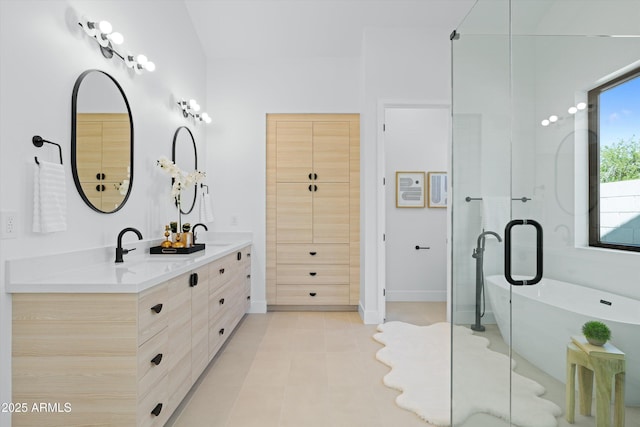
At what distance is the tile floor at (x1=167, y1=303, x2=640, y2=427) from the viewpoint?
1987 mm

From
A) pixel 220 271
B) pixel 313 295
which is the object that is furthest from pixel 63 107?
pixel 313 295

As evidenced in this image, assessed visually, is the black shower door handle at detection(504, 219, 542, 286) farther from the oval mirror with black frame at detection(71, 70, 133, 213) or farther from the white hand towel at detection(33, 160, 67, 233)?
the oval mirror with black frame at detection(71, 70, 133, 213)

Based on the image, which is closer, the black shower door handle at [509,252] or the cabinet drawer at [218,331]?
the black shower door handle at [509,252]

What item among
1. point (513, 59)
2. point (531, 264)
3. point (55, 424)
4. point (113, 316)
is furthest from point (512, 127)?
point (55, 424)

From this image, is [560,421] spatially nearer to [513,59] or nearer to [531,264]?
[531,264]

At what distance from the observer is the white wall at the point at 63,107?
1570 mm

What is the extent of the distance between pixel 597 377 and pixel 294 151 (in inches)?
139

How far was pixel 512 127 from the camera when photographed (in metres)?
1.46

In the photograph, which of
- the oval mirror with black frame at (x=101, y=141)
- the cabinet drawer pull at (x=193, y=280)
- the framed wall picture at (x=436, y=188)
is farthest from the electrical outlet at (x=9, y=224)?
the framed wall picture at (x=436, y=188)

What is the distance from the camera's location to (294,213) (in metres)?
4.25

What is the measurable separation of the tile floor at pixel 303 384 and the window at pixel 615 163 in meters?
0.53

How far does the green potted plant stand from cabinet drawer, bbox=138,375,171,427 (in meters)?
1.72

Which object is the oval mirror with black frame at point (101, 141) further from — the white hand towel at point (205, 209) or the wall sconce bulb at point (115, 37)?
the white hand towel at point (205, 209)

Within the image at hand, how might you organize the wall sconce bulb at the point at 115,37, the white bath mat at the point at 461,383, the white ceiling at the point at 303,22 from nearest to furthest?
the white bath mat at the point at 461,383
the wall sconce bulb at the point at 115,37
the white ceiling at the point at 303,22
